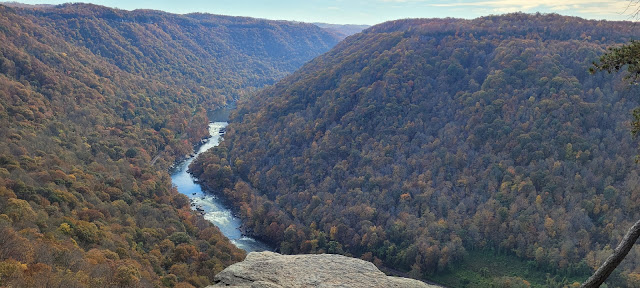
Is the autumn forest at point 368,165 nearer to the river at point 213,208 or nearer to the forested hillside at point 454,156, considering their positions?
the forested hillside at point 454,156

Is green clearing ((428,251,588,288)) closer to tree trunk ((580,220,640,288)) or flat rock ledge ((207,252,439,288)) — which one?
flat rock ledge ((207,252,439,288))

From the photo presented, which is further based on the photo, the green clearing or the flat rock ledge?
the green clearing

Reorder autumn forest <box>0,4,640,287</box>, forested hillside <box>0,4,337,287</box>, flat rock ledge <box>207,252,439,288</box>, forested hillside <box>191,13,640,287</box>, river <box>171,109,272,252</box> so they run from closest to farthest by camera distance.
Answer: flat rock ledge <box>207,252,439,288</box> → forested hillside <box>0,4,337,287</box> → autumn forest <box>0,4,640,287</box> → forested hillside <box>191,13,640,287</box> → river <box>171,109,272,252</box>

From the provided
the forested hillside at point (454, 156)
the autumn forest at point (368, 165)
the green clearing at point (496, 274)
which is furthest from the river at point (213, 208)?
the green clearing at point (496, 274)

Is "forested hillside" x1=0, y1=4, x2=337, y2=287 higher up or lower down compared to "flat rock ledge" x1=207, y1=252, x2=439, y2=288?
lower down

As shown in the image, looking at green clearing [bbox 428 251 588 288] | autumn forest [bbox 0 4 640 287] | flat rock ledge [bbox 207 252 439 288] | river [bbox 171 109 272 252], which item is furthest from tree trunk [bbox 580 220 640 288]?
river [bbox 171 109 272 252]

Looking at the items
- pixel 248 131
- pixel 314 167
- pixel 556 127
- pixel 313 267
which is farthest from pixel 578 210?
pixel 248 131
